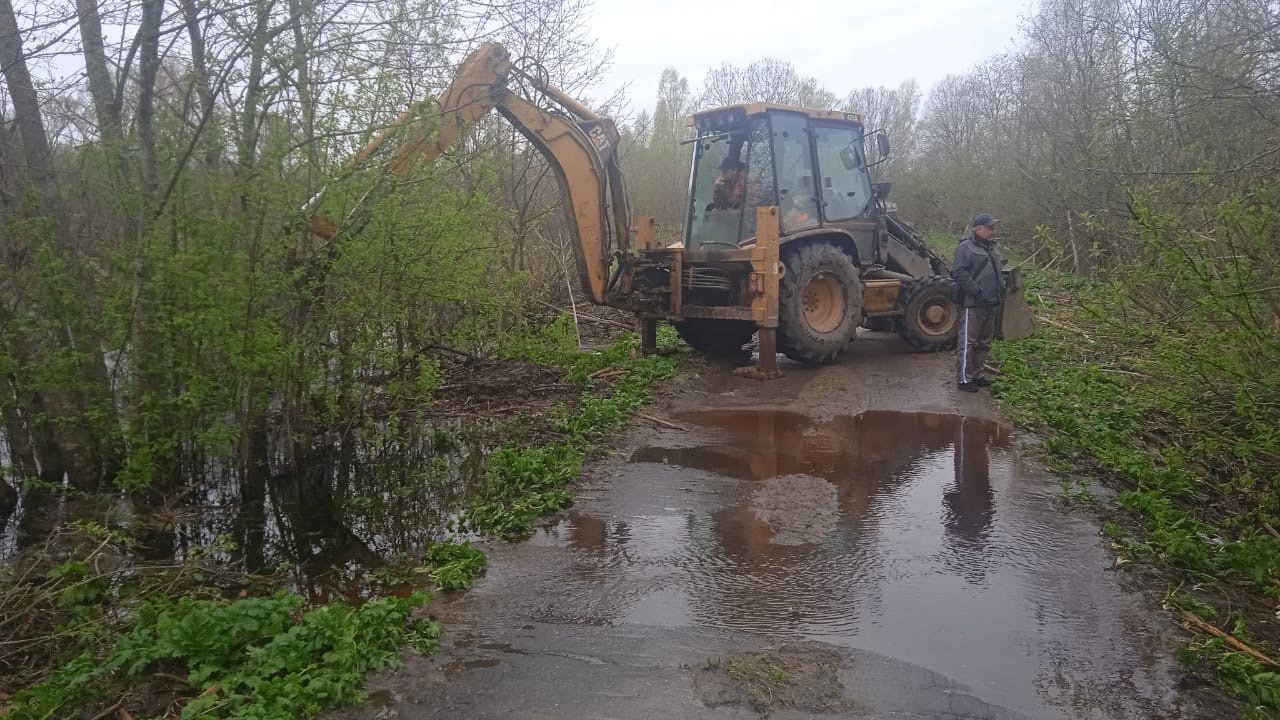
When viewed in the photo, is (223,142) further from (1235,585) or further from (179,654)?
(1235,585)

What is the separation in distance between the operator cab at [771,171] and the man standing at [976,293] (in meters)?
1.90

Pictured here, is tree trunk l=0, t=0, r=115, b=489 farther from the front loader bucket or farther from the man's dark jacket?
the front loader bucket

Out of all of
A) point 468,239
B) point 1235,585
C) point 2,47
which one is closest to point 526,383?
point 468,239

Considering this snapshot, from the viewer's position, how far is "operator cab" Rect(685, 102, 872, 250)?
10.0m

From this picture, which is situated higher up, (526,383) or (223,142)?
(223,142)

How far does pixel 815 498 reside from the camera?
6.00 metres

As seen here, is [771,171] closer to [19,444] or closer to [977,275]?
[977,275]

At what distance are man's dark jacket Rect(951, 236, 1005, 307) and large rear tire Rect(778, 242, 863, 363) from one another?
1.45m

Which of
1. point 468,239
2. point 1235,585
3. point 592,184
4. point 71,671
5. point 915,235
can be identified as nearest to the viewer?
point 71,671

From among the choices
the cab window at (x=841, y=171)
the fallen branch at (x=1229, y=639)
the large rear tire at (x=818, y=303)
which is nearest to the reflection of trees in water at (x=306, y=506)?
the large rear tire at (x=818, y=303)

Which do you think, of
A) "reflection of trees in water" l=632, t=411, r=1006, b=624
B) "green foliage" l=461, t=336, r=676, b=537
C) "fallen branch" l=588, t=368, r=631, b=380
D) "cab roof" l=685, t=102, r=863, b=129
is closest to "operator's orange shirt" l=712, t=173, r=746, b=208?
"cab roof" l=685, t=102, r=863, b=129

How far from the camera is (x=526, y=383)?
955 centimetres

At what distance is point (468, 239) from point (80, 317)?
3.07 meters

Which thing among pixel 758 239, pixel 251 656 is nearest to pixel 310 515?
pixel 251 656
